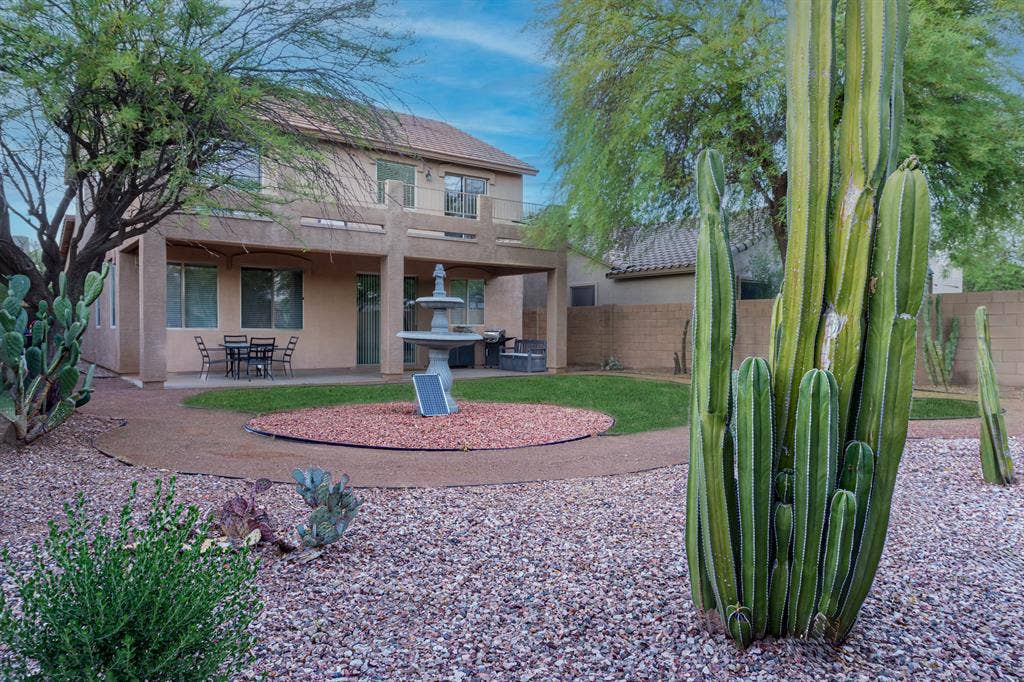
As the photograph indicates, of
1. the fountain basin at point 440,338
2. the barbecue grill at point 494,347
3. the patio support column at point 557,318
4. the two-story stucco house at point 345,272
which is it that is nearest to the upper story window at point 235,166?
the fountain basin at point 440,338

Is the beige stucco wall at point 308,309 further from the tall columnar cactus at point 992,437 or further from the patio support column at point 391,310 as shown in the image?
the tall columnar cactus at point 992,437

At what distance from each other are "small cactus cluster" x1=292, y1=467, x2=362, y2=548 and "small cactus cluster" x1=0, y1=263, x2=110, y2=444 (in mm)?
3776

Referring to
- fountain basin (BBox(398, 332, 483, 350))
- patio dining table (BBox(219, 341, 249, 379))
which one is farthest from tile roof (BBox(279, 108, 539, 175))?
fountain basin (BBox(398, 332, 483, 350))

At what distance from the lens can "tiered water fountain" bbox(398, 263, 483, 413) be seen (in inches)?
407

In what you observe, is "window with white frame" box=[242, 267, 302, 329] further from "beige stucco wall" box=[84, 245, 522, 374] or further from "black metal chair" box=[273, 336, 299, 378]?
"black metal chair" box=[273, 336, 299, 378]

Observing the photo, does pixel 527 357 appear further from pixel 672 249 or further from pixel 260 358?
pixel 672 249

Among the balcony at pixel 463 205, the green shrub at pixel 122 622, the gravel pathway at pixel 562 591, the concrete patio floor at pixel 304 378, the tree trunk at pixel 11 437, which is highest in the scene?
the balcony at pixel 463 205

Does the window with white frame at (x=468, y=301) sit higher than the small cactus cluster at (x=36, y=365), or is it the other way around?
the window with white frame at (x=468, y=301)

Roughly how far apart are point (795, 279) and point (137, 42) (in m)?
7.52

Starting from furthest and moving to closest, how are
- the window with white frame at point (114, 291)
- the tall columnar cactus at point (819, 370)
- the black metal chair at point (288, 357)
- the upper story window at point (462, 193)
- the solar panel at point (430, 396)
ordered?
the upper story window at point (462, 193) < the black metal chair at point (288, 357) < the window with white frame at point (114, 291) < the solar panel at point (430, 396) < the tall columnar cactus at point (819, 370)

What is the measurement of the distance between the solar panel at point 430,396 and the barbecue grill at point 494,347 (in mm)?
9217

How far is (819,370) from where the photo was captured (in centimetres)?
260

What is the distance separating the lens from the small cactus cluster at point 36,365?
5969mm

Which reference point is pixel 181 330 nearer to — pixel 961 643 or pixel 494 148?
pixel 494 148
